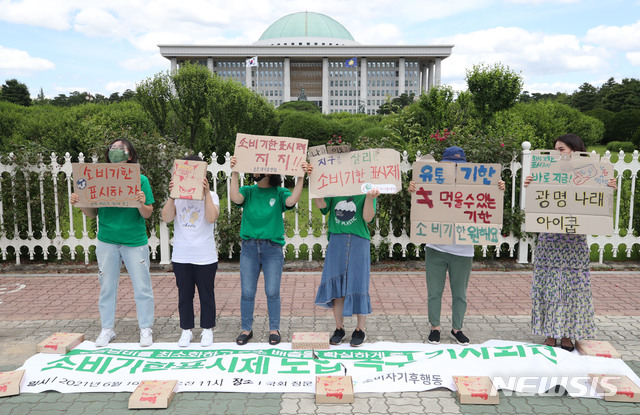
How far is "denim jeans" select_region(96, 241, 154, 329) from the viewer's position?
4.77m

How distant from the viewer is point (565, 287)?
4.62 metres

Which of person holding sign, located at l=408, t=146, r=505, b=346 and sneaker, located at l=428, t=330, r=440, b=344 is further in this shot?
sneaker, located at l=428, t=330, r=440, b=344

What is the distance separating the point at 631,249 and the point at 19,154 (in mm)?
10434

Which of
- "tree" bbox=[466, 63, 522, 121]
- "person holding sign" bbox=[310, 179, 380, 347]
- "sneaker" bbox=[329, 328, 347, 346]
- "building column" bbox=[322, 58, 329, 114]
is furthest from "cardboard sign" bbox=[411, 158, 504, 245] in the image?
"building column" bbox=[322, 58, 329, 114]

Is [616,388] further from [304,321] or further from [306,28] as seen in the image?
[306,28]

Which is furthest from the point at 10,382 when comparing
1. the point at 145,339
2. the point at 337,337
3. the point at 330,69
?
the point at 330,69

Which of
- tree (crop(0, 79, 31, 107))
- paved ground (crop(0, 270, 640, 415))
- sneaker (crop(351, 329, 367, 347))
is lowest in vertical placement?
paved ground (crop(0, 270, 640, 415))

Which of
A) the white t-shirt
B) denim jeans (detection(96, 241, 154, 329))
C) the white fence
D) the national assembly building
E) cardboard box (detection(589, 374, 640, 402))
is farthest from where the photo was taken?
the national assembly building

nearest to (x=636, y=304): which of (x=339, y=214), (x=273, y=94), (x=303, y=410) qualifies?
(x=339, y=214)

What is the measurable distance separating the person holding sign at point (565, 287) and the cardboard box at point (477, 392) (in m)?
1.14

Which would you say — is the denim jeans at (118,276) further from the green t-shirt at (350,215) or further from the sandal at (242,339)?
the green t-shirt at (350,215)

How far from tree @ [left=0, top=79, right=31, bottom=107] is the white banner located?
198 ft

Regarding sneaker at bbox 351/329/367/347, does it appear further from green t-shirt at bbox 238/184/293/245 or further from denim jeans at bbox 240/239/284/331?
green t-shirt at bbox 238/184/293/245

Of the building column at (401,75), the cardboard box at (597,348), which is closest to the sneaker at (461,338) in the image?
the cardboard box at (597,348)
